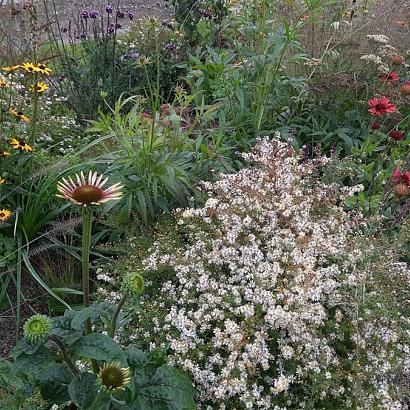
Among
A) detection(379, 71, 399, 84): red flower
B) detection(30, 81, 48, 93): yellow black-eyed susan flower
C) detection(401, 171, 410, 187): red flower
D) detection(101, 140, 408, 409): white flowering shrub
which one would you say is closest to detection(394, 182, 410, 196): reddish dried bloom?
detection(401, 171, 410, 187): red flower

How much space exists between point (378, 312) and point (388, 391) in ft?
0.93

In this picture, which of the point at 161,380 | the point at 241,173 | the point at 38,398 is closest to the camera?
the point at 161,380

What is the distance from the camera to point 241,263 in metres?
2.27

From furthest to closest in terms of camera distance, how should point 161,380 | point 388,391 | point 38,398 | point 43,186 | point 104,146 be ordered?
1. point 104,146
2. point 43,186
3. point 388,391
4. point 38,398
5. point 161,380

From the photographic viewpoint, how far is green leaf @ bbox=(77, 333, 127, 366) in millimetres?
1467

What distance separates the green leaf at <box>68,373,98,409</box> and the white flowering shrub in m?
0.44

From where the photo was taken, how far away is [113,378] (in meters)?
1.40

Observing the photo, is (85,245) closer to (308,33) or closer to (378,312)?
(378,312)

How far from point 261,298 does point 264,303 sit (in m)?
0.02

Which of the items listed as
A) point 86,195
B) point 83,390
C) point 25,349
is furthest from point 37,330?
point 86,195

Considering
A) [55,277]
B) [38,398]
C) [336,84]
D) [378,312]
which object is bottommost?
[55,277]

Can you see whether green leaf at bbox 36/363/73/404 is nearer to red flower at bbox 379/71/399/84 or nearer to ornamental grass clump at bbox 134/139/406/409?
ornamental grass clump at bbox 134/139/406/409

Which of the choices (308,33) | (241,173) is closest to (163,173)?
(241,173)

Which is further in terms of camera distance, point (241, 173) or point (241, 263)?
point (241, 173)
